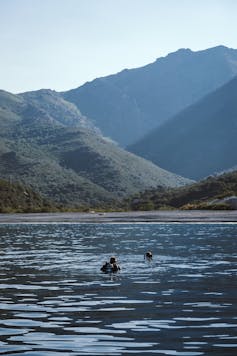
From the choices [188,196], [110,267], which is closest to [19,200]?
[188,196]

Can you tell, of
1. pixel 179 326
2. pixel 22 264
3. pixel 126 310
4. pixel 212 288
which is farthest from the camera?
pixel 22 264

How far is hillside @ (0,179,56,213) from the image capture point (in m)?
149

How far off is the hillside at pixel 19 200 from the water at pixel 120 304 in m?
102

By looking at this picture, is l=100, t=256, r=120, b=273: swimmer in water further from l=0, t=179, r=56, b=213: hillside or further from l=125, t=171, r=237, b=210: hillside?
l=0, t=179, r=56, b=213: hillside

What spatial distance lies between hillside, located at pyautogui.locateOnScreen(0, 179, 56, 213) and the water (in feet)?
335

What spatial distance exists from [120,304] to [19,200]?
471 ft

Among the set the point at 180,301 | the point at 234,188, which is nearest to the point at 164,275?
the point at 180,301

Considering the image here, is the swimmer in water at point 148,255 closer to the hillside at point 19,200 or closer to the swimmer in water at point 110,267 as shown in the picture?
the swimmer in water at point 110,267

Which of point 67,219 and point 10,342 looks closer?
point 10,342

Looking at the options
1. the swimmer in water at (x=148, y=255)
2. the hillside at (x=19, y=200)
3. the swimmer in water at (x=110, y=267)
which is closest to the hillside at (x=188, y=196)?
Result: the hillside at (x=19, y=200)

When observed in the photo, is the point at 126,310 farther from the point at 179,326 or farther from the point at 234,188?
the point at 234,188

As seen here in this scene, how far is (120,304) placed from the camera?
23984 mm

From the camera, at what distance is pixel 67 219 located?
115m

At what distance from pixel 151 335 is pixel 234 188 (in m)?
142
